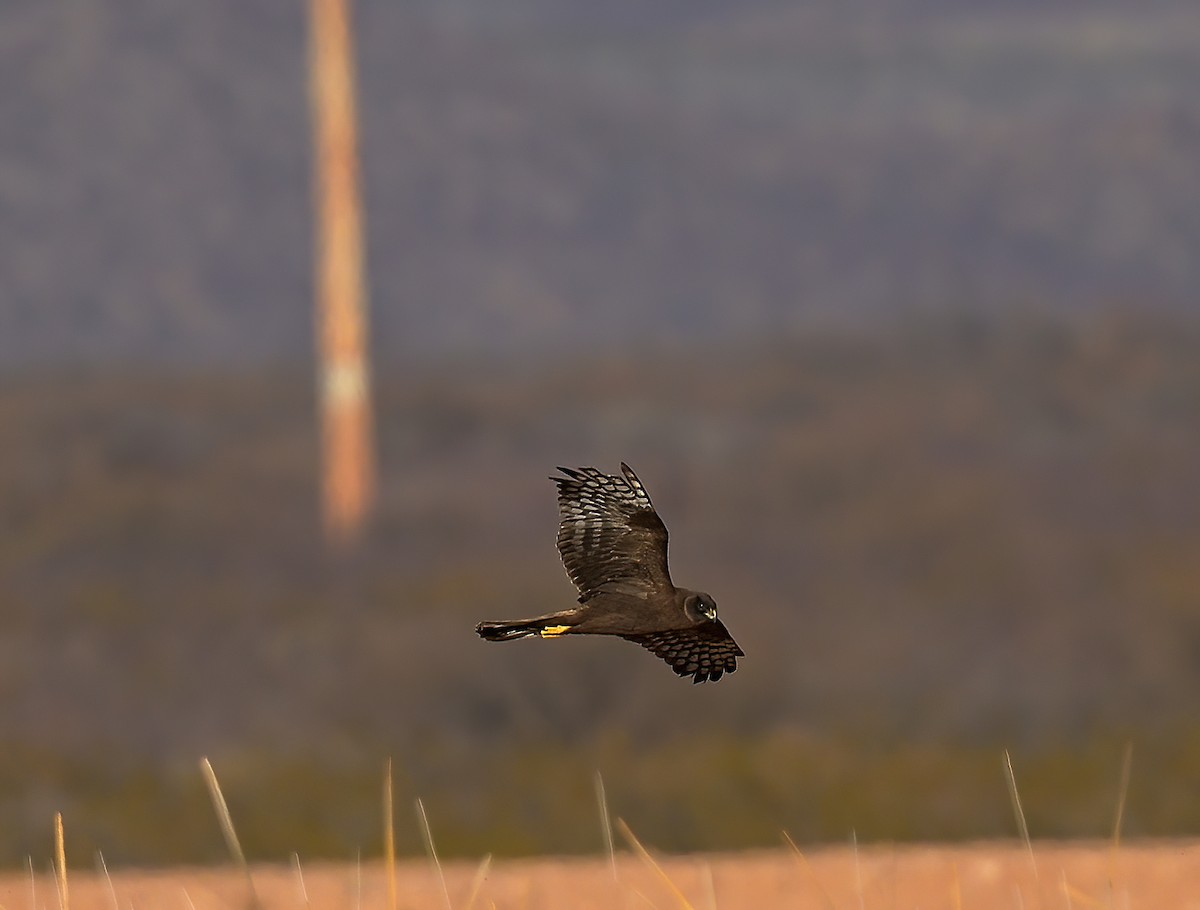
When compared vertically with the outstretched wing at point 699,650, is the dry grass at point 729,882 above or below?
below

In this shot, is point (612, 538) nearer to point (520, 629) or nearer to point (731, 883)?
point (520, 629)

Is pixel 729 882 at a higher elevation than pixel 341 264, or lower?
lower

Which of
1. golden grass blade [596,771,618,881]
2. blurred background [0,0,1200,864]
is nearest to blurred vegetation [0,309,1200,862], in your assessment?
blurred background [0,0,1200,864]

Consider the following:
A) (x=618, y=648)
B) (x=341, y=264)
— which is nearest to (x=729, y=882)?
(x=618, y=648)

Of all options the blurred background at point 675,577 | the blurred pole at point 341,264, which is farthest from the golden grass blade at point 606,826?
the blurred pole at point 341,264

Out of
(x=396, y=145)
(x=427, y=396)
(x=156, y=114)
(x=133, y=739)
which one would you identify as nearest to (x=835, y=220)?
(x=396, y=145)

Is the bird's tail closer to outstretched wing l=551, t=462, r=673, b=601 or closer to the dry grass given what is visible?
outstretched wing l=551, t=462, r=673, b=601

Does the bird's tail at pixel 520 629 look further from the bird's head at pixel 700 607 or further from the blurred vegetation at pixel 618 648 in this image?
the blurred vegetation at pixel 618 648
